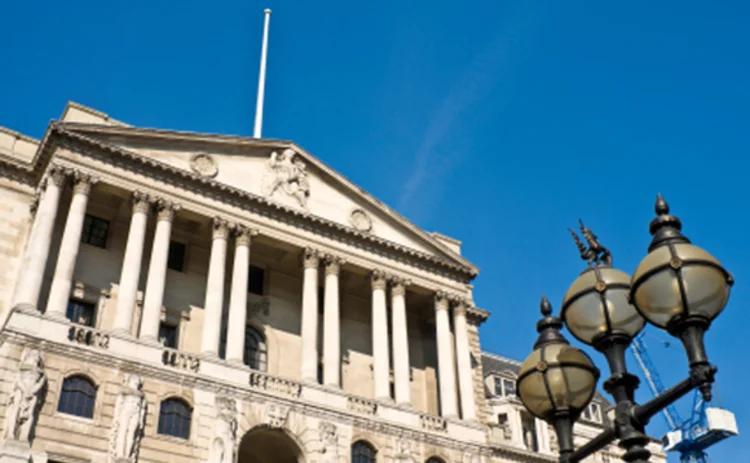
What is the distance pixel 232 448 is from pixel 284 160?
53.3 ft

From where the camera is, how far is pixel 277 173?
45.2 meters

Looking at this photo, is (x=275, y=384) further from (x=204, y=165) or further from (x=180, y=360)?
(x=204, y=165)

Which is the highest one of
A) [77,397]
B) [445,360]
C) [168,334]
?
[445,360]

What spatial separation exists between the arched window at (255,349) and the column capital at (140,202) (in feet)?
26.5

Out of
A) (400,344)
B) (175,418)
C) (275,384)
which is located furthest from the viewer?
(400,344)

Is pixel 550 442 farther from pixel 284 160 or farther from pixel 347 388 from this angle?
pixel 284 160

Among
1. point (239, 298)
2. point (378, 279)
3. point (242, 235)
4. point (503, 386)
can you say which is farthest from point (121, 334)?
point (503, 386)

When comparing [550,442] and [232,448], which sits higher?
[550,442]

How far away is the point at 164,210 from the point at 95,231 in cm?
377

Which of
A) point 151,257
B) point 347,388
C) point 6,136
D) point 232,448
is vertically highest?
point 6,136

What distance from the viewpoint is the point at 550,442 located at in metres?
52.7

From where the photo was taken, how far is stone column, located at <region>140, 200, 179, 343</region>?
121 ft

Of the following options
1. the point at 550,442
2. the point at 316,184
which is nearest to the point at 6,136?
the point at 316,184

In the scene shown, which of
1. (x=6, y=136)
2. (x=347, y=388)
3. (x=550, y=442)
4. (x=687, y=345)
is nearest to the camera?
(x=687, y=345)
